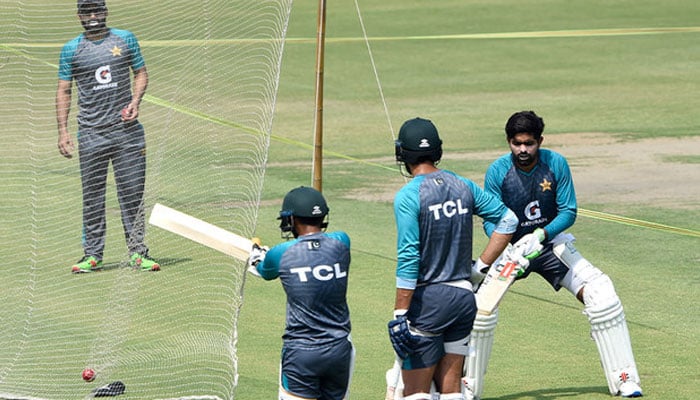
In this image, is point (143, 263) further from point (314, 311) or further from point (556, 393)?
point (314, 311)

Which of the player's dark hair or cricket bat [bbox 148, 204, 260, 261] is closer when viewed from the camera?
cricket bat [bbox 148, 204, 260, 261]

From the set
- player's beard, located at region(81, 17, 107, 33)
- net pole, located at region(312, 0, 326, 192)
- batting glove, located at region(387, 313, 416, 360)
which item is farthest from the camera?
player's beard, located at region(81, 17, 107, 33)

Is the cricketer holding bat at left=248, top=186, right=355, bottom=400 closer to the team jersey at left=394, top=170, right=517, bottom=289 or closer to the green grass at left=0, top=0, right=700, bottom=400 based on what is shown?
the team jersey at left=394, top=170, right=517, bottom=289

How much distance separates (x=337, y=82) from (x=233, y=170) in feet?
28.0

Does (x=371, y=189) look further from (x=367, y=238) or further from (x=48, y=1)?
(x=48, y=1)

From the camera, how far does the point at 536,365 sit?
10.0m

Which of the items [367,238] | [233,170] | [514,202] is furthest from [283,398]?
[233,170]

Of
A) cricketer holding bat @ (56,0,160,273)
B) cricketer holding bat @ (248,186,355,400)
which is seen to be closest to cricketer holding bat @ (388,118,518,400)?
cricketer holding bat @ (248,186,355,400)

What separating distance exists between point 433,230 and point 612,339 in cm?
210

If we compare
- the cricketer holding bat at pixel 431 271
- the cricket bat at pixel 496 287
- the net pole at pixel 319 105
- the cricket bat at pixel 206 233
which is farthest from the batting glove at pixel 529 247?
the net pole at pixel 319 105

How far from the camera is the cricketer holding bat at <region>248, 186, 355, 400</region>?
7570 mm

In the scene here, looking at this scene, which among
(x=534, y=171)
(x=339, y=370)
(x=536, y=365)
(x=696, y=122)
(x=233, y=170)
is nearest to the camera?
(x=339, y=370)

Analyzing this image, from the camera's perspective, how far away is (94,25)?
12.1 m

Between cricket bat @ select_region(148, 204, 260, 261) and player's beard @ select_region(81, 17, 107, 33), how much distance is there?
3.96m
